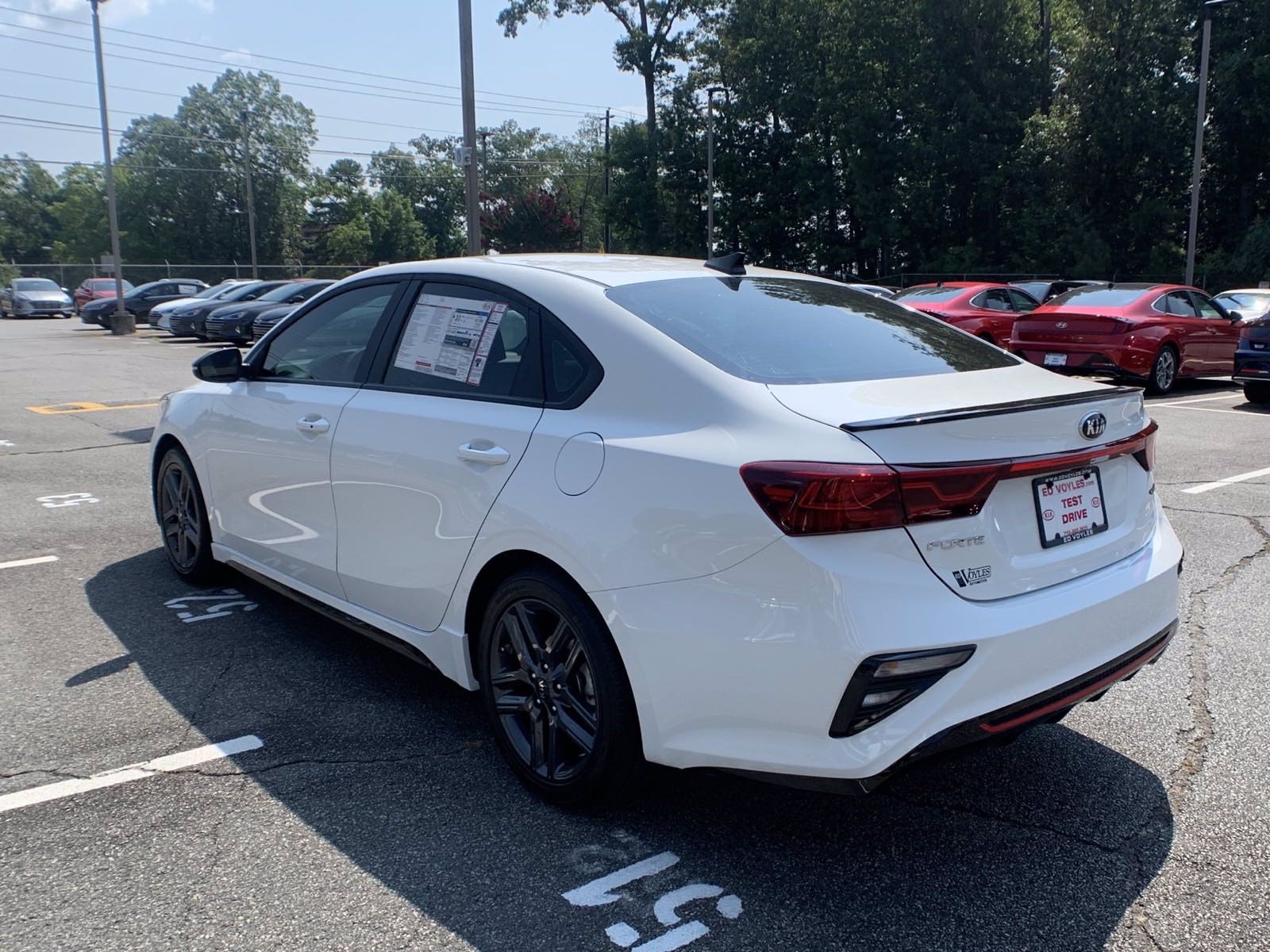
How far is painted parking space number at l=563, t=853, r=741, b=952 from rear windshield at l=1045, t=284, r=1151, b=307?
13660mm

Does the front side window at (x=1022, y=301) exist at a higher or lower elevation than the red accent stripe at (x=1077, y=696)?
higher

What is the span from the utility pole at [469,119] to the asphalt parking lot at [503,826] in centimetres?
1205

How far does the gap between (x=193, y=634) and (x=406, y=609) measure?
1597 mm

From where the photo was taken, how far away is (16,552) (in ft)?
20.0

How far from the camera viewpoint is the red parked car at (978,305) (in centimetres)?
1672

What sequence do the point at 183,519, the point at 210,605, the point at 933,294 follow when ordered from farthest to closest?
the point at 933,294, the point at 183,519, the point at 210,605

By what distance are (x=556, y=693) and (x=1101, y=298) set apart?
45.7 feet

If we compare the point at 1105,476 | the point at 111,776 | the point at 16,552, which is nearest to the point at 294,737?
the point at 111,776

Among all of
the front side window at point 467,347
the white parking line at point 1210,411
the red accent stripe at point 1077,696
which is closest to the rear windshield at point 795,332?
the front side window at point 467,347

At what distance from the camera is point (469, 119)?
613 inches

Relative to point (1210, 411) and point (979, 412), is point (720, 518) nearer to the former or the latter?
point (979, 412)

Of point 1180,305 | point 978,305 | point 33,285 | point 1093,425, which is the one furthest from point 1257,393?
point 33,285

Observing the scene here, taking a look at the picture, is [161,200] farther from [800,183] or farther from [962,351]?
[962,351]

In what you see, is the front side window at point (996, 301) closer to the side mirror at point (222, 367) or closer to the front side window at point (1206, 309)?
the front side window at point (1206, 309)
